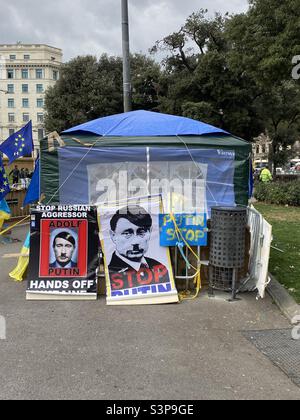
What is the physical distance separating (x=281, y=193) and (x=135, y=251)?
12.6 meters

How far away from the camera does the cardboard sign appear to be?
610cm

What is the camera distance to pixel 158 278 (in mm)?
5977

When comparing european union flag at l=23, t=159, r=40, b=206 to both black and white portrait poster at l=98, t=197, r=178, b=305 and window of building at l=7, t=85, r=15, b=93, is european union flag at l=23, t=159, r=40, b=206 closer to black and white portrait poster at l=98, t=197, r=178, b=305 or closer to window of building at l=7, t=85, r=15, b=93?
black and white portrait poster at l=98, t=197, r=178, b=305

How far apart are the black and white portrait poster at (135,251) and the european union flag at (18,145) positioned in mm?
4669

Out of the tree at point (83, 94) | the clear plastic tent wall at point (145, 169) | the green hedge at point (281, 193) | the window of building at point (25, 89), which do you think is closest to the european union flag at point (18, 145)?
the clear plastic tent wall at point (145, 169)

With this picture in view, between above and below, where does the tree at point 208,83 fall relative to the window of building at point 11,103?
below

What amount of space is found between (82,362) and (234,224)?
2.82m

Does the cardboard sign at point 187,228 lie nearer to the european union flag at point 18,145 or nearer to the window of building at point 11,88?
the european union flag at point 18,145

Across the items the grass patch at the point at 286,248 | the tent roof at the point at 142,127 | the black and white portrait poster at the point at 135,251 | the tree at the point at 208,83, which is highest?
the tree at the point at 208,83

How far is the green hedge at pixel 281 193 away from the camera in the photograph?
1689 cm

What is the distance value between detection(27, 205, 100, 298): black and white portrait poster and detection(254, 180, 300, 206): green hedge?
12.6 m

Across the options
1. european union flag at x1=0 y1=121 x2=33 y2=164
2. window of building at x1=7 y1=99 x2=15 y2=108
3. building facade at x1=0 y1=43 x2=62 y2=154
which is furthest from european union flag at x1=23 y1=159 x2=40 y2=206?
window of building at x1=7 y1=99 x2=15 y2=108

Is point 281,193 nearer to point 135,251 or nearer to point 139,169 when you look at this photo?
point 139,169

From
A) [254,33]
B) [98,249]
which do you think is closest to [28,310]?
[98,249]
